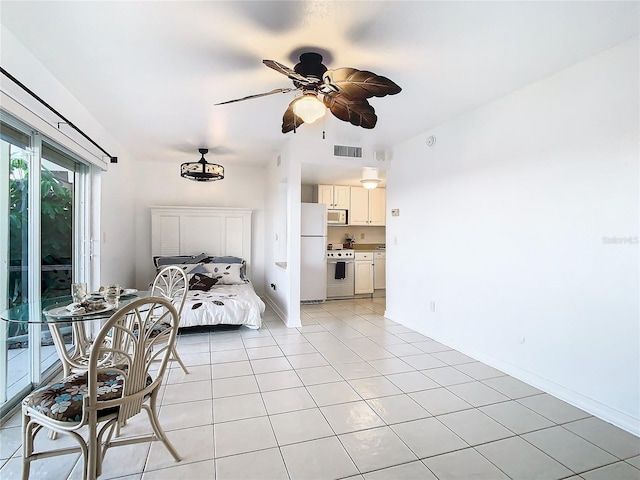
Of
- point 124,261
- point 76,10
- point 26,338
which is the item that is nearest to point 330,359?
point 26,338

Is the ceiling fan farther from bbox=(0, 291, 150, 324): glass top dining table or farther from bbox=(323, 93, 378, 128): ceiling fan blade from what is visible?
bbox=(0, 291, 150, 324): glass top dining table

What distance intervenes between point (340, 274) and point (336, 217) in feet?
3.58

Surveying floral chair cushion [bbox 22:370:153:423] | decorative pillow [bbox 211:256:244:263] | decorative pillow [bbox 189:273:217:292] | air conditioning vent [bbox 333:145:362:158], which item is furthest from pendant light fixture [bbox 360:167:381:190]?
floral chair cushion [bbox 22:370:153:423]

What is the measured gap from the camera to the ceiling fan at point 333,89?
203 cm

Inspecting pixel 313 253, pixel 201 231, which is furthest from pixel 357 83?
pixel 201 231

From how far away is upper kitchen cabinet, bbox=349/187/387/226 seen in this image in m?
6.54

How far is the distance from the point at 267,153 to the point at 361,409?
3.98m

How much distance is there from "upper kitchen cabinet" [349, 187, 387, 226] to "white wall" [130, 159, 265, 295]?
70.6 inches

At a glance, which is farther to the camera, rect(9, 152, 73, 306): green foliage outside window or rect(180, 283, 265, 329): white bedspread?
rect(180, 283, 265, 329): white bedspread

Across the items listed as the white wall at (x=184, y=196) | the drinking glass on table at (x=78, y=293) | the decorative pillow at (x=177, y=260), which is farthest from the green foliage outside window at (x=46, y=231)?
the white wall at (x=184, y=196)

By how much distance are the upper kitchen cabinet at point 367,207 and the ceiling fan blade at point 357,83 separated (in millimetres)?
4336

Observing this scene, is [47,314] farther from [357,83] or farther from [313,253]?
[313,253]

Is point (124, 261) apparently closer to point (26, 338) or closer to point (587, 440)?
point (26, 338)

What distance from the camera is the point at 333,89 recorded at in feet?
7.30
